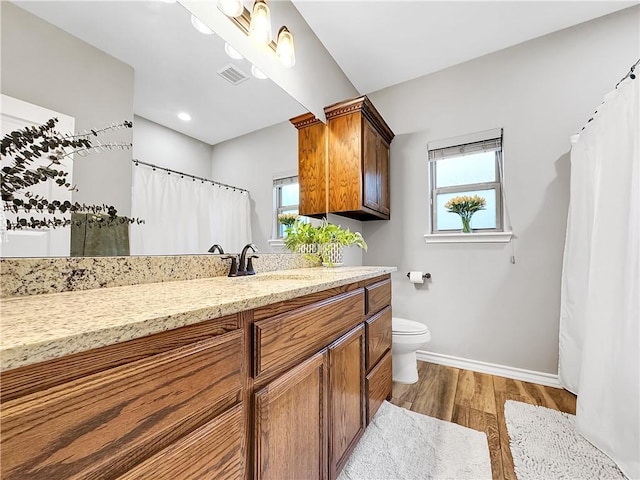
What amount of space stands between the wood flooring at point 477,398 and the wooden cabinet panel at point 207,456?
4.30ft

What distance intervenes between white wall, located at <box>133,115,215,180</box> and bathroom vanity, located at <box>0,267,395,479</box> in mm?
531

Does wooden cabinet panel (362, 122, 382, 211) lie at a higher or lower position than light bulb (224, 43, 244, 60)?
lower

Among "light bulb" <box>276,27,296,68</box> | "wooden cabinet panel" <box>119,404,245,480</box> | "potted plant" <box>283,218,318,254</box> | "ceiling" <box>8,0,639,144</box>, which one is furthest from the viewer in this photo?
"potted plant" <box>283,218,318,254</box>

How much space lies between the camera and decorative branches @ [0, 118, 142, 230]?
67 cm

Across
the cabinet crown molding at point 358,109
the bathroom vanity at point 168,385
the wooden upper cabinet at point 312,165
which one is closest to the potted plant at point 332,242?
the wooden upper cabinet at point 312,165

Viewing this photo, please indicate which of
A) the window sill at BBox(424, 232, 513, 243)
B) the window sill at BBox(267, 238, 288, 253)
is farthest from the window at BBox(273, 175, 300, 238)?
the window sill at BBox(424, 232, 513, 243)

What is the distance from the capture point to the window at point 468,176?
228 centimetres

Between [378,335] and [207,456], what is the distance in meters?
1.13

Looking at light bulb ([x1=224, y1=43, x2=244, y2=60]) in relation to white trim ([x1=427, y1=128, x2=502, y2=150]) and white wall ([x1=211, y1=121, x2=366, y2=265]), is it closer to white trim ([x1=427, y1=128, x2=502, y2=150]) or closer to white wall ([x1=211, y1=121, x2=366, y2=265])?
white wall ([x1=211, y1=121, x2=366, y2=265])

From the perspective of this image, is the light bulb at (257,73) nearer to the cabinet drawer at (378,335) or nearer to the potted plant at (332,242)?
the potted plant at (332,242)

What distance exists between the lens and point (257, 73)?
60.0 inches

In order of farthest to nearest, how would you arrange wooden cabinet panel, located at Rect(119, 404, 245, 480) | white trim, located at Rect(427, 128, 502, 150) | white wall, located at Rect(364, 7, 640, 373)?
white trim, located at Rect(427, 128, 502, 150) < white wall, located at Rect(364, 7, 640, 373) < wooden cabinet panel, located at Rect(119, 404, 245, 480)

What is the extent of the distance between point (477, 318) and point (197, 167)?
238 cm

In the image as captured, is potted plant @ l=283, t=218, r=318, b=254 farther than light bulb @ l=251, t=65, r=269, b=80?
Yes
